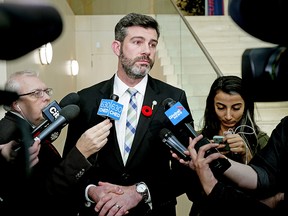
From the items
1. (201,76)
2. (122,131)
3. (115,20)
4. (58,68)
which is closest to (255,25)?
(122,131)

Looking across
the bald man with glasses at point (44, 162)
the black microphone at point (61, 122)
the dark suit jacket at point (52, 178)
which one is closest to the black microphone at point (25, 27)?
the bald man with glasses at point (44, 162)

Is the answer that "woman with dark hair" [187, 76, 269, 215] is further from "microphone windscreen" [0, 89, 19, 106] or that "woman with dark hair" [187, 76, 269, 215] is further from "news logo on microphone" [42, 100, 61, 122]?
"microphone windscreen" [0, 89, 19, 106]

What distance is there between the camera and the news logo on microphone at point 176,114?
1.61m

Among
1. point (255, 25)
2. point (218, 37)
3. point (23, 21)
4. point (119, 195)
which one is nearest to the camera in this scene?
point (23, 21)

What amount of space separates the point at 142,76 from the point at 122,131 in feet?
0.84

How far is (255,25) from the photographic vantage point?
1.66 feet

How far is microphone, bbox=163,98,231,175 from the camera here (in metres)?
1.38

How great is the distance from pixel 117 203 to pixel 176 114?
418 mm

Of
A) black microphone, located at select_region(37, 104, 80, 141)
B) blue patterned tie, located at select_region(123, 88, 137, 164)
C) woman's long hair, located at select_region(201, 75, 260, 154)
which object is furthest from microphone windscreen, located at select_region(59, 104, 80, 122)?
woman's long hair, located at select_region(201, 75, 260, 154)

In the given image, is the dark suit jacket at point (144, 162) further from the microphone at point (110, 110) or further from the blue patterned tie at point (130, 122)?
the microphone at point (110, 110)

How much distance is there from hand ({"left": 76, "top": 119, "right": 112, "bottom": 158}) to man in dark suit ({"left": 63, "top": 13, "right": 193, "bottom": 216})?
0.14 metres

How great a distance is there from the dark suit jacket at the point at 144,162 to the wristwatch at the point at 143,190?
0.03 m

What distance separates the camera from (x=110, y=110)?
1687 mm

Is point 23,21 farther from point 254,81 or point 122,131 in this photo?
point 122,131
